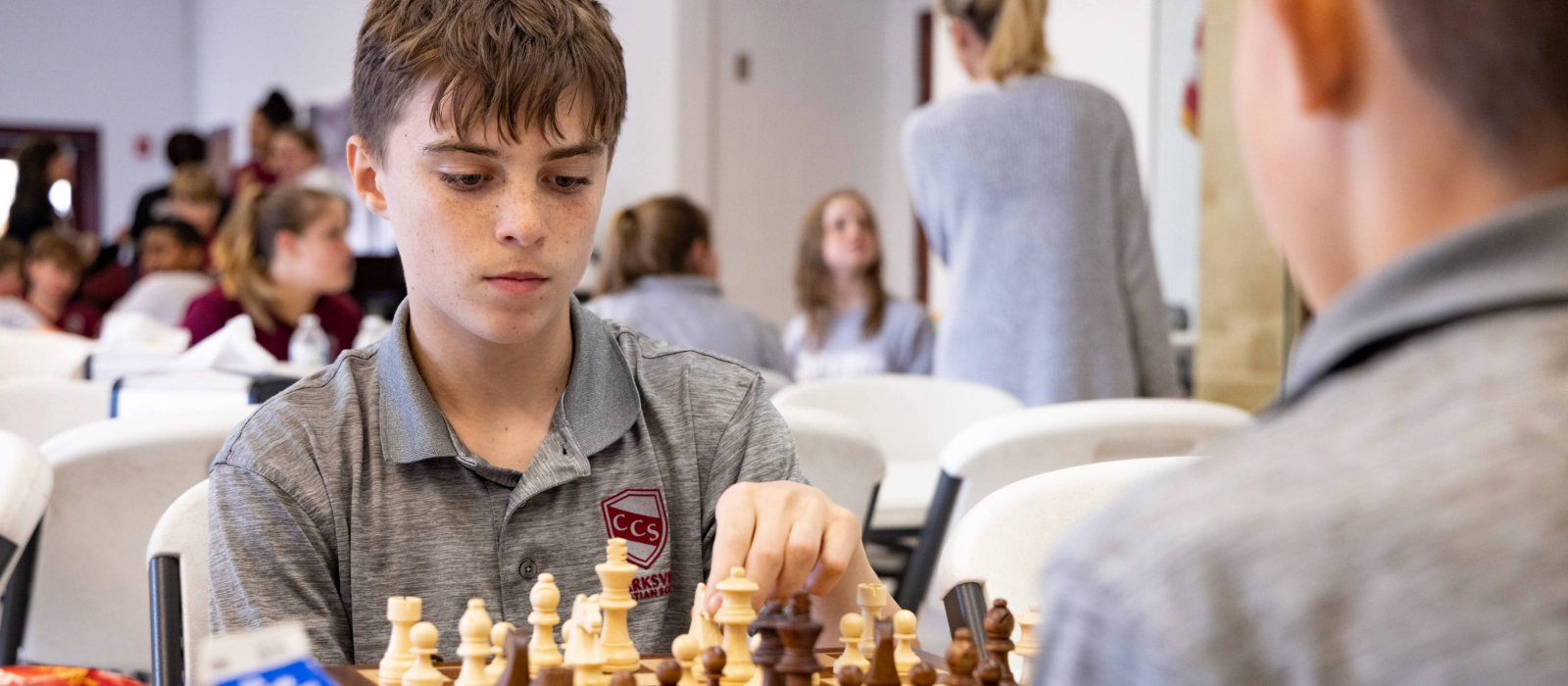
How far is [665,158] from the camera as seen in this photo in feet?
21.4

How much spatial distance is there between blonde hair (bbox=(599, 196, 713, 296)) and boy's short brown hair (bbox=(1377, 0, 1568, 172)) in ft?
10.6

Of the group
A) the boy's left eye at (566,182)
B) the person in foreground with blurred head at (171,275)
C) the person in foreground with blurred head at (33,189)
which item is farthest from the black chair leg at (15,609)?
the person in foreground with blurred head at (33,189)

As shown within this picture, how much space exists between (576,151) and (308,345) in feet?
8.10

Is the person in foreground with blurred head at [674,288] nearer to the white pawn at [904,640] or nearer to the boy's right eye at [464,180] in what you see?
the boy's right eye at [464,180]

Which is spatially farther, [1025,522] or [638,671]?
[1025,522]

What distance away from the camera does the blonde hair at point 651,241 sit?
359 cm

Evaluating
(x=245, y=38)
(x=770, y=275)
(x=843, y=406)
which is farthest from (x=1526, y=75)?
(x=245, y=38)

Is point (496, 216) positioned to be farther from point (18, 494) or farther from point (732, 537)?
point (18, 494)

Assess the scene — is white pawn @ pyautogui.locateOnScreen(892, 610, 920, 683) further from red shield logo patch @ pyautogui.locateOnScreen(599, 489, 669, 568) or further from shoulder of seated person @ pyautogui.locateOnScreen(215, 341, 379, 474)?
shoulder of seated person @ pyautogui.locateOnScreen(215, 341, 379, 474)

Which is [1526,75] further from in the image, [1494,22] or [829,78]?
[829,78]

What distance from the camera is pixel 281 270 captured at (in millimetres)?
3723

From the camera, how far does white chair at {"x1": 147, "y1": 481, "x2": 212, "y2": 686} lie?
45.8 inches

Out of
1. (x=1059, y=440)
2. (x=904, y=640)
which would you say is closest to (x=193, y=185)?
(x=1059, y=440)

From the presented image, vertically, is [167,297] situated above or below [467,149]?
below
